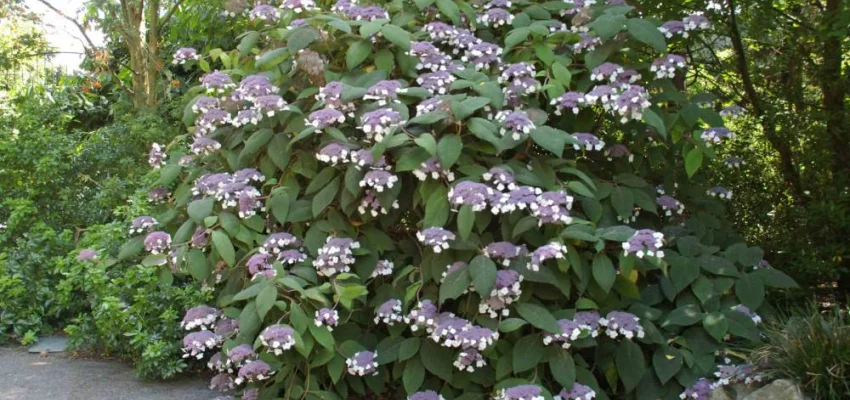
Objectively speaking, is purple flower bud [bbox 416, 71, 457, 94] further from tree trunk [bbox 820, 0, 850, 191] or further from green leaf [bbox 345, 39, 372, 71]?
tree trunk [bbox 820, 0, 850, 191]

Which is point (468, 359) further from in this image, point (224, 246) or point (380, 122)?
point (224, 246)

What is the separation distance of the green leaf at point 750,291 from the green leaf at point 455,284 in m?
1.26

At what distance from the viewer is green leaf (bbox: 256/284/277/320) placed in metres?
3.02

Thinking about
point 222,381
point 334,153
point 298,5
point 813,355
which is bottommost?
point 222,381

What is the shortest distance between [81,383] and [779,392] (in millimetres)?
3384

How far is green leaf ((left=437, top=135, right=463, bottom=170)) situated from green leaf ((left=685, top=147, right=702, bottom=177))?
108cm

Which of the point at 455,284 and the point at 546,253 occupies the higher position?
the point at 546,253

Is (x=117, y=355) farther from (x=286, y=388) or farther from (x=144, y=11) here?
(x=144, y=11)

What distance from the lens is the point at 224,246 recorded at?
331 centimetres

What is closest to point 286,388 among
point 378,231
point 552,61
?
point 378,231

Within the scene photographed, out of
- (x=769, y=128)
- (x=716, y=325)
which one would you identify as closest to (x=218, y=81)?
(x=716, y=325)

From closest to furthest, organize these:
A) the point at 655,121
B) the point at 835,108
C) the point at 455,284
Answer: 1. the point at 455,284
2. the point at 655,121
3. the point at 835,108

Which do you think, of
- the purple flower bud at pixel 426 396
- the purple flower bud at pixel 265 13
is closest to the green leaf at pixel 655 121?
the purple flower bud at pixel 426 396

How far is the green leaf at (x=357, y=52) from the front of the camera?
3.39 metres
